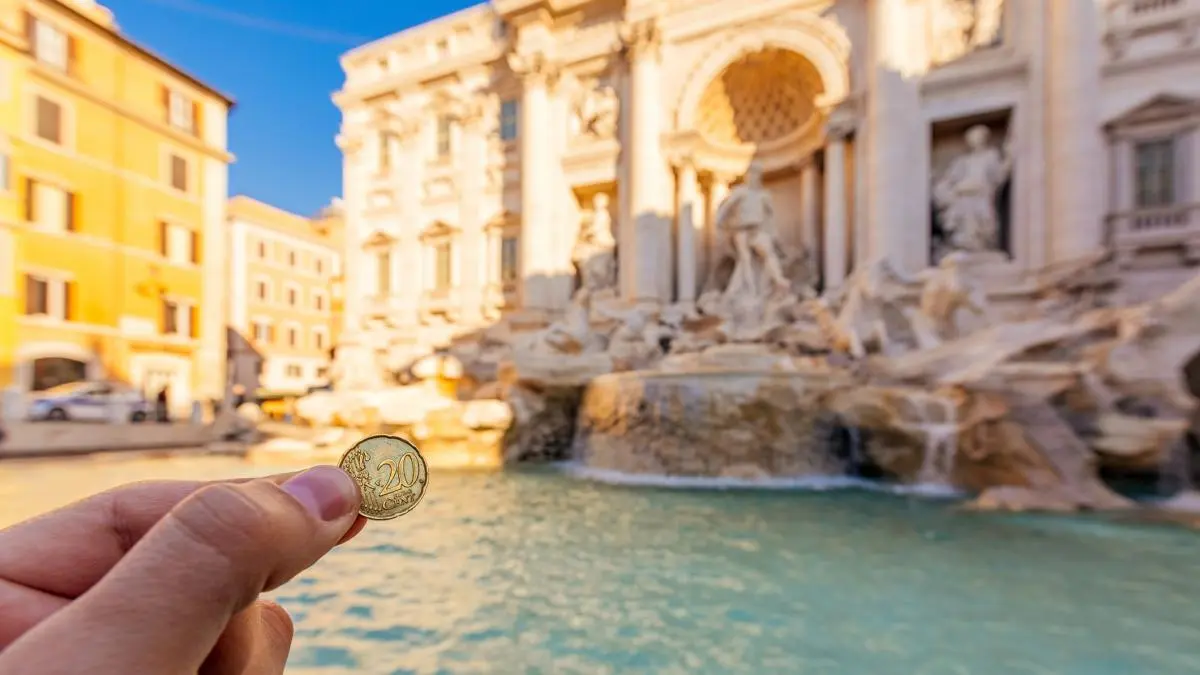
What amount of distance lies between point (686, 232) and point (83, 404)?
13889mm

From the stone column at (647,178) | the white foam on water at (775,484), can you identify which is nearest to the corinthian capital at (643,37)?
the stone column at (647,178)

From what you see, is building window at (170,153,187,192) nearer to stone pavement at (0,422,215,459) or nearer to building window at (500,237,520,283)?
stone pavement at (0,422,215,459)

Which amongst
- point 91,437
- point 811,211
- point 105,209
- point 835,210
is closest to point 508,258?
point 811,211

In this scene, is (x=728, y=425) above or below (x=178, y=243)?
below

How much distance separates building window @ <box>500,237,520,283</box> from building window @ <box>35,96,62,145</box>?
451 inches

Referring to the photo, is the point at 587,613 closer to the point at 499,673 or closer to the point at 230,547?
the point at 499,673

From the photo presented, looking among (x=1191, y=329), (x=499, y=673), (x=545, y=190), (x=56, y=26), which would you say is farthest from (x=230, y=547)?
(x=56, y=26)

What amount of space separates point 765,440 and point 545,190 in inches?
404

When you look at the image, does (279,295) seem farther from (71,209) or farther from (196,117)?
(71,209)

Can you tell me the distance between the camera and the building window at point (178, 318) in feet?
56.3

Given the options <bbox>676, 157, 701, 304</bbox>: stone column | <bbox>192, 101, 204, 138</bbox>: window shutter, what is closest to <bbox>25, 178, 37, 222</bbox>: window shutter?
<bbox>192, 101, 204, 138</bbox>: window shutter

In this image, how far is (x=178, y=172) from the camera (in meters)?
17.9

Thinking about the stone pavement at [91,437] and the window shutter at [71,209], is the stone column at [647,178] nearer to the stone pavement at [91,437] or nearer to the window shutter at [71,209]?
the stone pavement at [91,437]

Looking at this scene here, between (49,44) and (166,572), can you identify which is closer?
(166,572)
